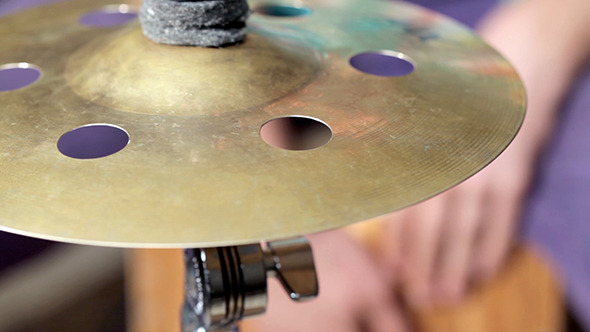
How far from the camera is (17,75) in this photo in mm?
467

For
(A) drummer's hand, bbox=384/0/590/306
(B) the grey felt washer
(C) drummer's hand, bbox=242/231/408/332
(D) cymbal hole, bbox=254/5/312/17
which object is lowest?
(C) drummer's hand, bbox=242/231/408/332

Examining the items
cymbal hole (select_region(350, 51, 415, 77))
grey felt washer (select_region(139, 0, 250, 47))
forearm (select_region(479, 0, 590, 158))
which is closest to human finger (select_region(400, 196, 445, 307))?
forearm (select_region(479, 0, 590, 158))

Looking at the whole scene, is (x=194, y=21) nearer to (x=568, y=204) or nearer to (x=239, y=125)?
(x=239, y=125)

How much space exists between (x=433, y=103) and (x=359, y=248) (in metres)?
0.42

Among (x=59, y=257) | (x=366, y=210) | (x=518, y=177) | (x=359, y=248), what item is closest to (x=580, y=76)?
(x=518, y=177)

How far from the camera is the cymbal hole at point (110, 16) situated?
0.56 metres

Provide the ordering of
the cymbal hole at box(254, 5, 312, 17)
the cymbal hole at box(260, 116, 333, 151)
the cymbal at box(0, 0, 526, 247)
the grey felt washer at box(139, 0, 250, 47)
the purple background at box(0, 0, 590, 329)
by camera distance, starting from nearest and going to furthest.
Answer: the cymbal at box(0, 0, 526, 247)
the grey felt washer at box(139, 0, 250, 47)
the cymbal hole at box(254, 5, 312, 17)
the cymbal hole at box(260, 116, 333, 151)
the purple background at box(0, 0, 590, 329)

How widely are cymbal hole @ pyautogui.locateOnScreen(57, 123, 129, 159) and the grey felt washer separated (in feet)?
0.26

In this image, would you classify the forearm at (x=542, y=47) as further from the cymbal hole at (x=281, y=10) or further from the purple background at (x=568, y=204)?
the cymbal hole at (x=281, y=10)

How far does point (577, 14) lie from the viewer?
2.68 ft

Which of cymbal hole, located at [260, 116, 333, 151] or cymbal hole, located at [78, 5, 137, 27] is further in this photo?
cymbal hole, located at [260, 116, 333, 151]

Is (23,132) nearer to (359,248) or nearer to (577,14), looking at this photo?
(359,248)

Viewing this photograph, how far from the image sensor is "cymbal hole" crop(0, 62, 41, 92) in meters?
0.45

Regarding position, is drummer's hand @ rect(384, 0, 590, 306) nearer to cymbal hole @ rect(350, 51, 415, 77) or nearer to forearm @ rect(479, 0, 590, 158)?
forearm @ rect(479, 0, 590, 158)
